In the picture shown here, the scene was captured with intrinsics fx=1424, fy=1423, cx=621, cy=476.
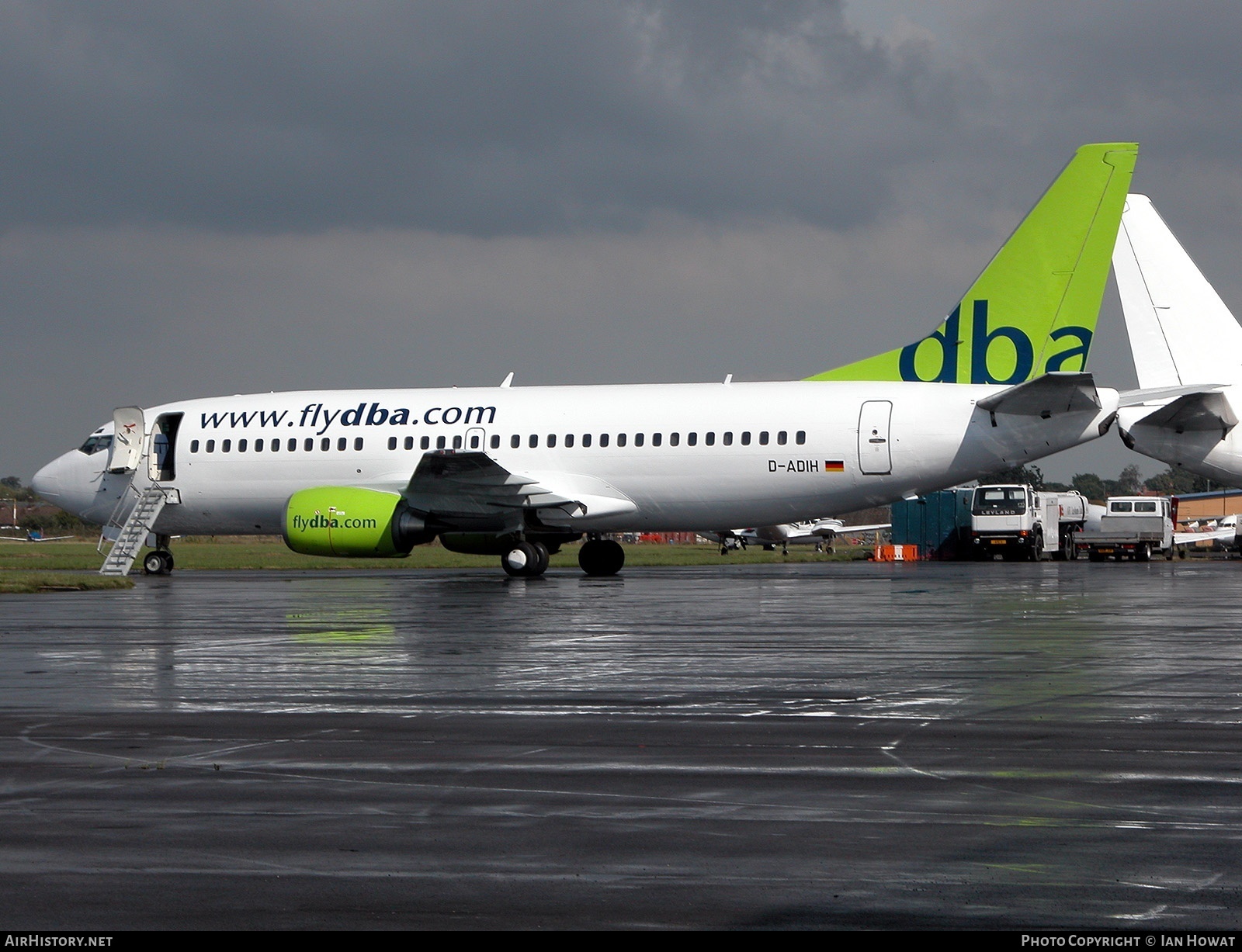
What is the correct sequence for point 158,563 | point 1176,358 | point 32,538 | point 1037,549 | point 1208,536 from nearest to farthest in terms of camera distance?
point 1176,358 < point 158,563 < point 1037,549 < point 1208,536 < point 32,538

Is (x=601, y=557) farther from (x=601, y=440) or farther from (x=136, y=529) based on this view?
(x=136, y=529)

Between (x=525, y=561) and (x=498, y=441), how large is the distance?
3.10 metres

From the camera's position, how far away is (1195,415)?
25.7 meters

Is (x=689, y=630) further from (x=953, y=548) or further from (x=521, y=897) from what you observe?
(x=953, y=548)

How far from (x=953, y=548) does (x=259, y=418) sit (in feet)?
105

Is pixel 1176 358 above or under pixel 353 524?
above

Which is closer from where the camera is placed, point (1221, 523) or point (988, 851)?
point (988, 851)

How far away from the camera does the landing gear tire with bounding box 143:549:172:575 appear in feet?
115

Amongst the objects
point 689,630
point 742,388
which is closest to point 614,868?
point 689,630

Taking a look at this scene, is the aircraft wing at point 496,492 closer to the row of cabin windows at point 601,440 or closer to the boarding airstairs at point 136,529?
the row of cabin windows at point 601,440

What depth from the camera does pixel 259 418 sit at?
111 feet

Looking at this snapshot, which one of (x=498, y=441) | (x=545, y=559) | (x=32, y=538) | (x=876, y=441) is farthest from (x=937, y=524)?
(x=32, y=538)

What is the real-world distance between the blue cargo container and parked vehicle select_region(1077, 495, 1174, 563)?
16.6 feet

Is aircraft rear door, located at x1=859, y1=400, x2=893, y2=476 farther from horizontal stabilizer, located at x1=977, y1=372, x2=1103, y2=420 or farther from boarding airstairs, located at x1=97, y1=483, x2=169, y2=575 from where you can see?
boarding airstairs, located at x1=97, y1=483, x2=169, y2=575
